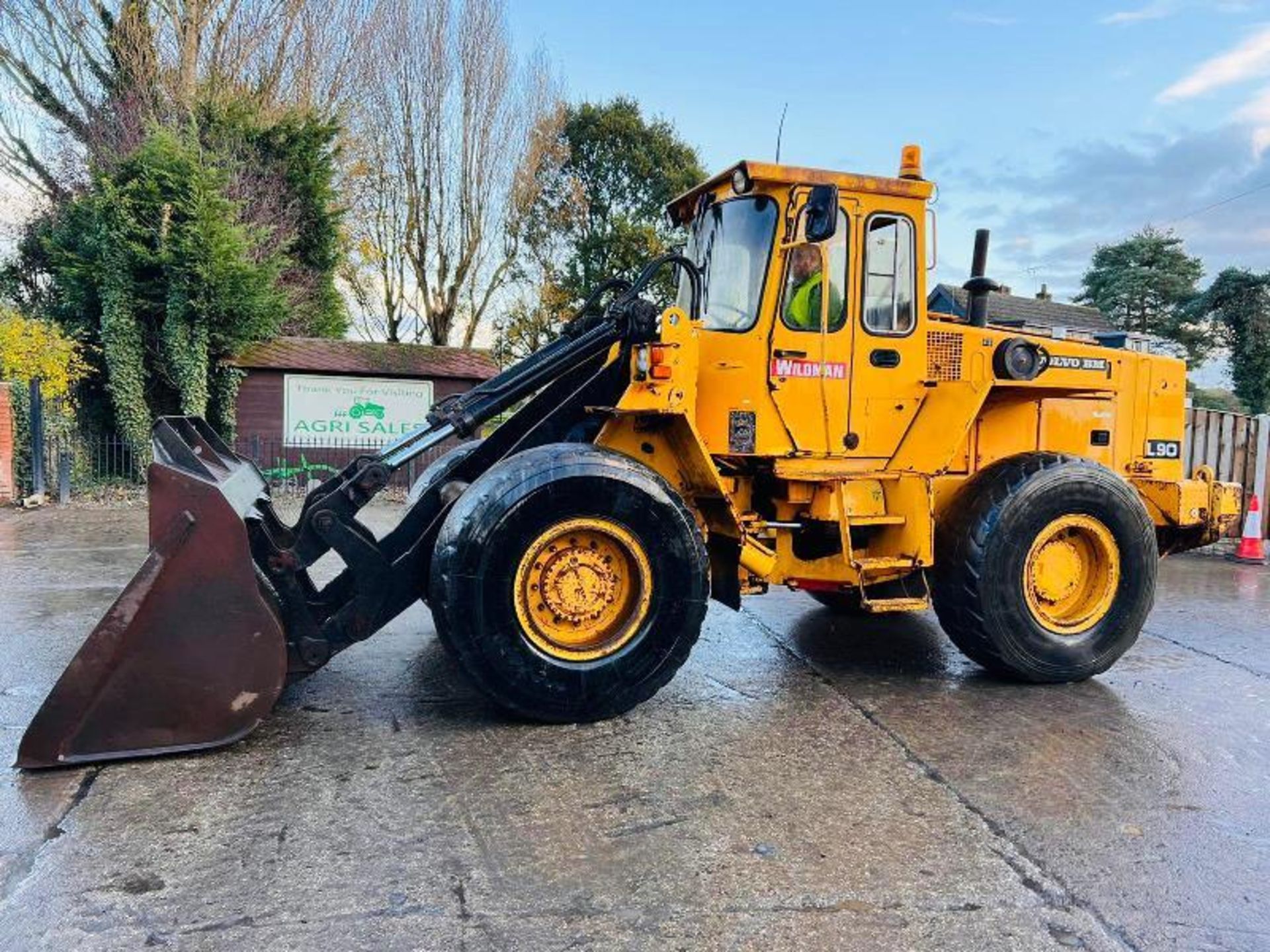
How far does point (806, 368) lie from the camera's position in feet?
16.7

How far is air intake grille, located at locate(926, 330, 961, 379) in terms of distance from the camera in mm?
5379

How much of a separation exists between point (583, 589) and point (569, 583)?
3.0 inches

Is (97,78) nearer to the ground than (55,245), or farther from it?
farther from it

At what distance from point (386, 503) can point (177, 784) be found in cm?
1079

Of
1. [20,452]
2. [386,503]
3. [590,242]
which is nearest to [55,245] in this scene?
[20,452]

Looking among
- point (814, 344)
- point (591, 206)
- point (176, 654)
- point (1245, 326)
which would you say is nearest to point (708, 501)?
point (814, 344)

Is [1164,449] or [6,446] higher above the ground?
[1164,449]

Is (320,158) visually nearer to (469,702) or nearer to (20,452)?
(20,452)

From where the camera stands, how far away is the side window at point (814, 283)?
16.3ft

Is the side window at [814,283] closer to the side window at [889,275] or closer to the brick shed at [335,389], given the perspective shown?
the side window at [889,275]

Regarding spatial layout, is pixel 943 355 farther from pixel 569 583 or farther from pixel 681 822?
pixel 681 822

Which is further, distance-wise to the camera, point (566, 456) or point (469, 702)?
point (469, 702)

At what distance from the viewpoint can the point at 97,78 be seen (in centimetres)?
1728

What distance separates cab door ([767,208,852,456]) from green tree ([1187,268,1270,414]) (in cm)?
2487
